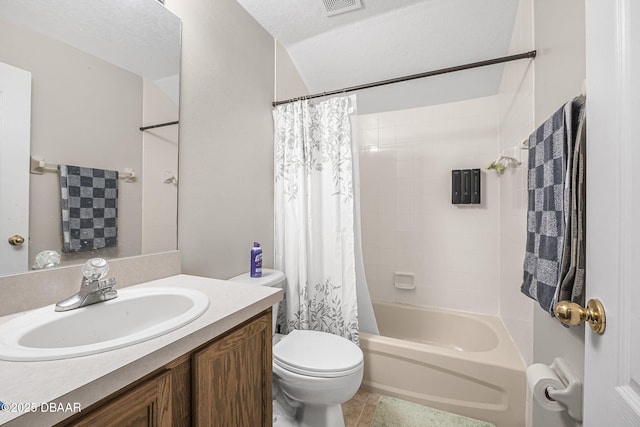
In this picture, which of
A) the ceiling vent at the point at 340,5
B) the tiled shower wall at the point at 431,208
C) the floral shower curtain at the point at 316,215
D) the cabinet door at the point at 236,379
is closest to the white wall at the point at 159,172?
the cabinet door at the point at 236,379

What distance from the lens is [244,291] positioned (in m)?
0.93

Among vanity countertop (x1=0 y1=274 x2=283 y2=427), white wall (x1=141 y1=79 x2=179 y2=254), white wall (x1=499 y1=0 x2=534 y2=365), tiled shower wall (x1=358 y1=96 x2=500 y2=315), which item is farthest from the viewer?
tiled shower wall (x1=358 y1=96 x2=500 y2=315)

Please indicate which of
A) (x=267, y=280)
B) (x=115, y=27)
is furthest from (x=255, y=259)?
(x=115, y=27)

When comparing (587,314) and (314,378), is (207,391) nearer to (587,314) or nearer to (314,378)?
(314,378)

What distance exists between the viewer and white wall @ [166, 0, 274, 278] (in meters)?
1.31

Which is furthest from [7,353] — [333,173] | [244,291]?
[333,173]

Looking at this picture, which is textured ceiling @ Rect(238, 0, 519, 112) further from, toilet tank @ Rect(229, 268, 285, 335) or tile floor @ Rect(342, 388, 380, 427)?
tile floor @ Rect(342, 388, 380, 427)

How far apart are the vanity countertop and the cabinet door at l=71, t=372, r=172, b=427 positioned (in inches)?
1.1

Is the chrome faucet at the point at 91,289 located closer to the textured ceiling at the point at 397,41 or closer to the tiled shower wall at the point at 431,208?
the textured ceiling at the point at 397,41

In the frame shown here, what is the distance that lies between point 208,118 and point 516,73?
5.93 ft

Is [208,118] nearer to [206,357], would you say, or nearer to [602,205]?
[206,357]

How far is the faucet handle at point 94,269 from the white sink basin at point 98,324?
0.27 feet

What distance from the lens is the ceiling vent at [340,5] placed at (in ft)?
5.22

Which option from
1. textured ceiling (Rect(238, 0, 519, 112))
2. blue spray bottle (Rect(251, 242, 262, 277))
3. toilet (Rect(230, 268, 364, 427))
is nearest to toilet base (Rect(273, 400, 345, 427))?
toilet (Rect(230, 268, 364, 427))
